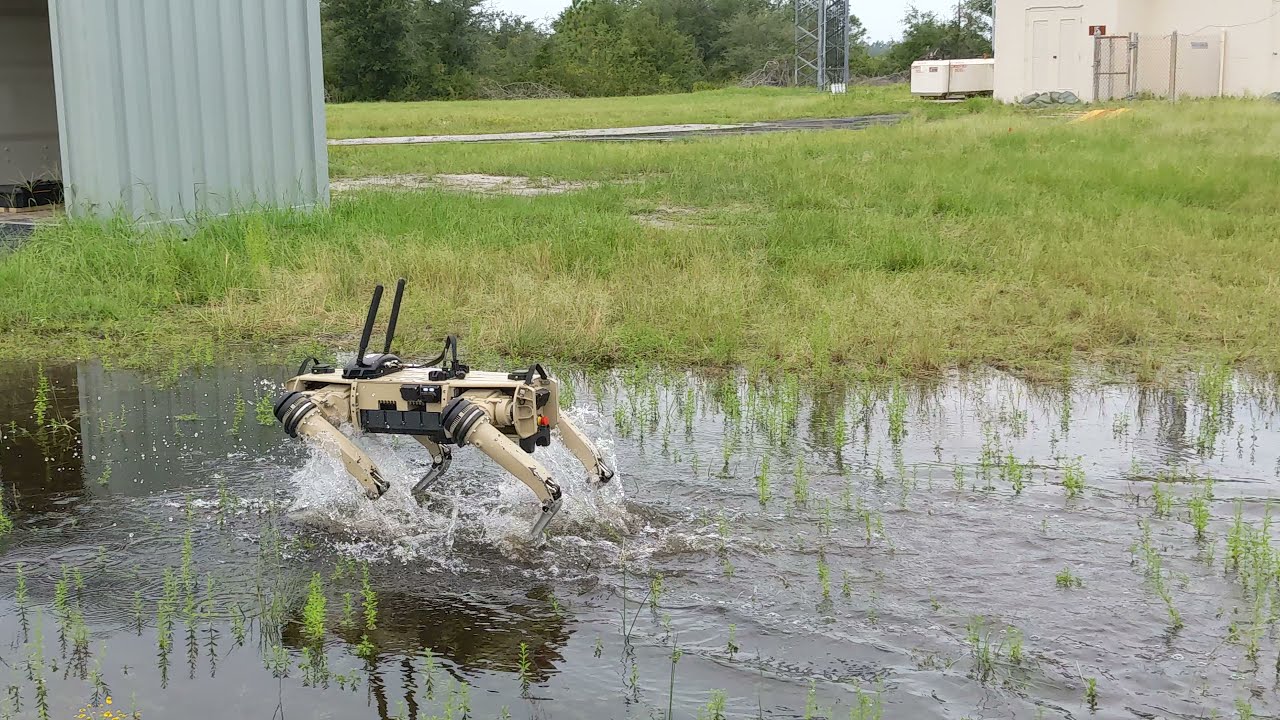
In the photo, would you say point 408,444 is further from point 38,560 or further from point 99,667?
point 99,667

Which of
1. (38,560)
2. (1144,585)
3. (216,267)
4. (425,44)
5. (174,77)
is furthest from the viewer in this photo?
(425,44)

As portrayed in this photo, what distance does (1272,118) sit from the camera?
73.7 feet

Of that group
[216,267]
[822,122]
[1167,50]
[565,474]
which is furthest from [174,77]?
[1167,50]

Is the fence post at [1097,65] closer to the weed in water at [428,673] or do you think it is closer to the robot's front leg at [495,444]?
the robot's front leg at [495,444]

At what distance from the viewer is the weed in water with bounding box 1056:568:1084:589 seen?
5.32 meters

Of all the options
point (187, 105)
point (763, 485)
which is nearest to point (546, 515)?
point (763, 485)

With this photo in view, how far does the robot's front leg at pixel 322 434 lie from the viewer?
548 centimetres

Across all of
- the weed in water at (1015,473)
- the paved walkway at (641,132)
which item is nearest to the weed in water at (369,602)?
the weed in water at (1015,473)

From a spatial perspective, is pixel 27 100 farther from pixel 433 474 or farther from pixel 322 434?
pixel 322 434

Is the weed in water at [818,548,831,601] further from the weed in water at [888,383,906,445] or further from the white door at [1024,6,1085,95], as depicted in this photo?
the white door at [1024,6,1085,95]

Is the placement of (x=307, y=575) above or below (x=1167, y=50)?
below

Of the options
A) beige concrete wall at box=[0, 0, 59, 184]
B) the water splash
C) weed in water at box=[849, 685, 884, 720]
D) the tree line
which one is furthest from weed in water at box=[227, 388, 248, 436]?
the tree line

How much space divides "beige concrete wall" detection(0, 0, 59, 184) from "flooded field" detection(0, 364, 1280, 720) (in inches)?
423

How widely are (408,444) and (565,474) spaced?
1297 mm
